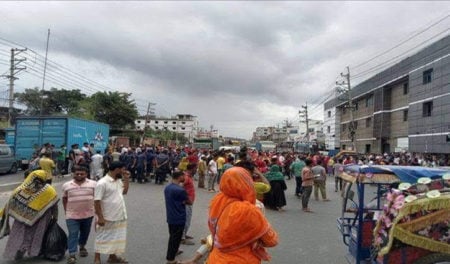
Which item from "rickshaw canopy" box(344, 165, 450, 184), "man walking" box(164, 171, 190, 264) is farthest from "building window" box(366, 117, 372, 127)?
"man walking" box(164, 171, 190, 264)

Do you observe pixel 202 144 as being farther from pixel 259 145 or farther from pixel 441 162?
pixel 441 162

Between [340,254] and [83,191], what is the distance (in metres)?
4.66

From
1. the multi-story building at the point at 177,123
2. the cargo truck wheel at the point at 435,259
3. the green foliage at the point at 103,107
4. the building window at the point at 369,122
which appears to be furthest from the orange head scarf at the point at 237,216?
the multi-story building at the point at 177,123

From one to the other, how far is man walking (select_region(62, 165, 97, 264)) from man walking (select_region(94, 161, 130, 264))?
0.44m

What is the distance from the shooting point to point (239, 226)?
3371mm

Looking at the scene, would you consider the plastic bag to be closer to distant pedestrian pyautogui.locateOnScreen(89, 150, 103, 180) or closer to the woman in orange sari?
the woman in orange sari

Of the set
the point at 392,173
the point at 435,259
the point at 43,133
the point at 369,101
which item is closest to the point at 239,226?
the point at 435,259

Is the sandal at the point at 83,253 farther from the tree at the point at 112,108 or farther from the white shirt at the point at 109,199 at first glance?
the tree at the point at 112,108

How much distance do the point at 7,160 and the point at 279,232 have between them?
59.1 feet

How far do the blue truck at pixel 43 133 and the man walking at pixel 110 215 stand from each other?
17.2 m

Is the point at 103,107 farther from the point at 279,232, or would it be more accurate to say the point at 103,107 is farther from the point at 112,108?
the point at 279,232

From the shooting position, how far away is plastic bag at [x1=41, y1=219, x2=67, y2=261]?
687cm

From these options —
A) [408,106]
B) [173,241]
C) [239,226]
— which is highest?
[408,106]

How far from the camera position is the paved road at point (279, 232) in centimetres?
753
